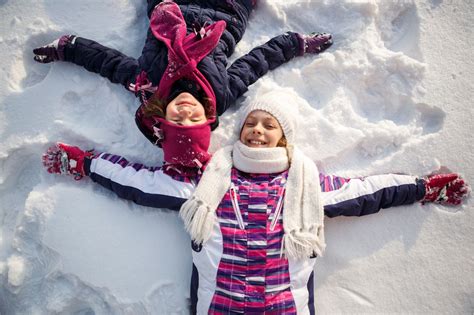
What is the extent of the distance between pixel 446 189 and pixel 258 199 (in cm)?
99

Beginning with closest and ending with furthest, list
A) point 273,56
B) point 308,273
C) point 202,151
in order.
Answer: point 308,273 < point 202,151 < point 273,56

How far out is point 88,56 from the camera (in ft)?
6.81

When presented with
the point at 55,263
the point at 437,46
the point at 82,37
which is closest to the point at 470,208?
the point at 437,46

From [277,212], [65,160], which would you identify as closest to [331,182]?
[277,212]

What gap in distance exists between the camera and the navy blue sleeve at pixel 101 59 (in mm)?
2045

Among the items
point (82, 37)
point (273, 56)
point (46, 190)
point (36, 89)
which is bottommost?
point (46, 190)

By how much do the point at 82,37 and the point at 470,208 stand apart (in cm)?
233

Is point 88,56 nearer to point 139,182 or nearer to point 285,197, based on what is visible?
point 139,182

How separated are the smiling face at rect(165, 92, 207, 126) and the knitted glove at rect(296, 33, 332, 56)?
2.33 feet

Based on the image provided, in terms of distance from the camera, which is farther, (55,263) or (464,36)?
(464,36)

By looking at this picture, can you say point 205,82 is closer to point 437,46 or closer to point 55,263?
point 55,263

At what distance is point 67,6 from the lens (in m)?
2.23

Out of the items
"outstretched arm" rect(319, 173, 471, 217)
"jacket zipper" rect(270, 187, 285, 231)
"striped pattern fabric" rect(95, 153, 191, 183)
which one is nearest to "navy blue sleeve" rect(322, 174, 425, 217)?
"outstretched arm" rect(319, 173, 471, 217)

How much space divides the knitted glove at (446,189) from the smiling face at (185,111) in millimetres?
1195
